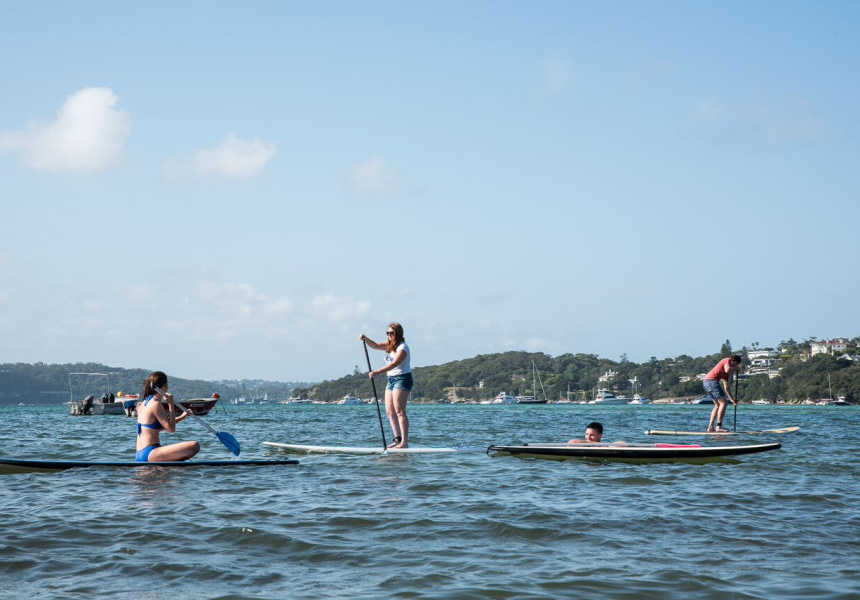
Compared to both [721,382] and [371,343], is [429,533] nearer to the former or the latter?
[371,343]

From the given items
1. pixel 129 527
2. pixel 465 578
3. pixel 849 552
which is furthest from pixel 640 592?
pixel 129 527

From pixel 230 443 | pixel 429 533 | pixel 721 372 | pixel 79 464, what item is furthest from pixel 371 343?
pixel 721 372

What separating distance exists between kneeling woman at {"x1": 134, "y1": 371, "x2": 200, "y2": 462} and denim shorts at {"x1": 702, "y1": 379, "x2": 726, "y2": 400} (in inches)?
550

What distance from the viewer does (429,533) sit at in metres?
8.41

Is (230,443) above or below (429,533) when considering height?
above

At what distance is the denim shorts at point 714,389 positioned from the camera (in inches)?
881

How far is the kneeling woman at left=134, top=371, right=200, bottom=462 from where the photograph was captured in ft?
41.4

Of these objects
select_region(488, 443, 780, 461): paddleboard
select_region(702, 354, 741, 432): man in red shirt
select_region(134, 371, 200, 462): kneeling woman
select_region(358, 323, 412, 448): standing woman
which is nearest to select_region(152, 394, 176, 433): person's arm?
select_region(134, 371, 200, 462): kneeling woman

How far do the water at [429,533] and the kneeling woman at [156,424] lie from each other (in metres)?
0.49

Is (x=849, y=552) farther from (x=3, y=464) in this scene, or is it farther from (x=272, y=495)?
(x=3, y=464)

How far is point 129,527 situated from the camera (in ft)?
28.5

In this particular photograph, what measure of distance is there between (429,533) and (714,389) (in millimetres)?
15841

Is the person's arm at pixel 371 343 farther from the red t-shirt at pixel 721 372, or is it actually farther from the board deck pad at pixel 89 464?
the red t-shirt at pixel 721 372

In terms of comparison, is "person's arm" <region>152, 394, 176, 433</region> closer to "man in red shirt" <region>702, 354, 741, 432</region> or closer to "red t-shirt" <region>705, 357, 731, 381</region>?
"man in red shirt" <region>702, 354, 741, 432</region>
